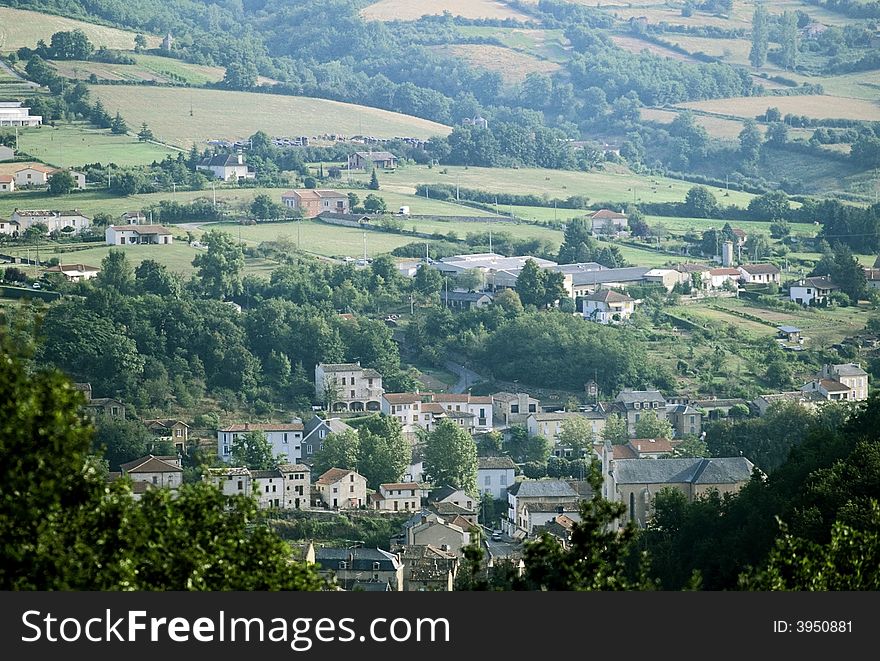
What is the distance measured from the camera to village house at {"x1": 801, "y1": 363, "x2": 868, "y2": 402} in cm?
4581

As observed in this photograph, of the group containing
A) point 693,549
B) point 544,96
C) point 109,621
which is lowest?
point 544,96

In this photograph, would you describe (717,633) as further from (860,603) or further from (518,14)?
(518,14)

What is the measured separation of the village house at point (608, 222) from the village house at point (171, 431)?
28509mm

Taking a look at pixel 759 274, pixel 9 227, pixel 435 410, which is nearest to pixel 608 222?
pixel 759 274

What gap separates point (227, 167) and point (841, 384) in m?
32.1

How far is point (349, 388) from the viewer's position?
46562 millimetres

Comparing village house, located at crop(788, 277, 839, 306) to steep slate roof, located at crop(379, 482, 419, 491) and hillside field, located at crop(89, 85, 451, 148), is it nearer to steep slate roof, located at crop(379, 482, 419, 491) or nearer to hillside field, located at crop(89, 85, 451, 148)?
steep slate roof, located at crop(379, 482, 419, 491)

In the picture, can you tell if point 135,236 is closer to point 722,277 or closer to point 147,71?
point 722,277

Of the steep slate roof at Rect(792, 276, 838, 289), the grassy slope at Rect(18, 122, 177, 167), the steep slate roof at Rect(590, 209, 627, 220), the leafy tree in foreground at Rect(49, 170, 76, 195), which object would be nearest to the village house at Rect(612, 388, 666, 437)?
the steep slate roof at Rect(792, 276, 838, 289)

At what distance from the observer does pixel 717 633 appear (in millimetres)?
12578

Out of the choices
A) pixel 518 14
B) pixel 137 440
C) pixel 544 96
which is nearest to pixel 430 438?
pixel 137 440

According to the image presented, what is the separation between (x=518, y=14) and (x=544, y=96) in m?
16.5

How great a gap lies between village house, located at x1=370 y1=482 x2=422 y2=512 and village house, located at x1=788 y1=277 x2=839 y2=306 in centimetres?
2160

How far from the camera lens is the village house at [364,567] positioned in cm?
3078
